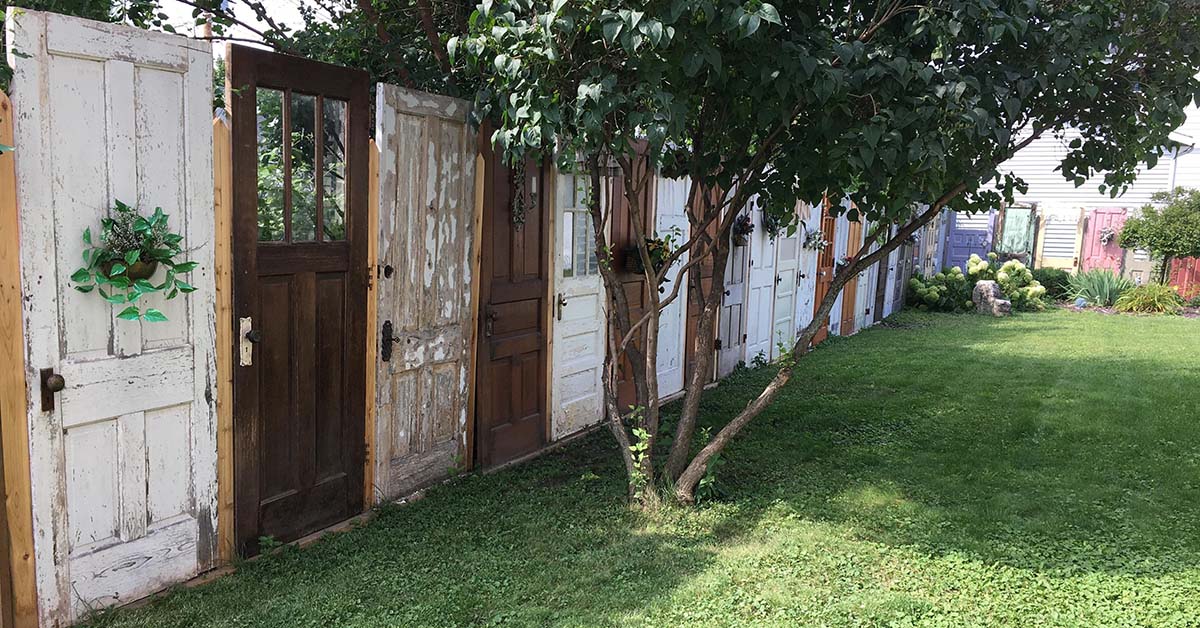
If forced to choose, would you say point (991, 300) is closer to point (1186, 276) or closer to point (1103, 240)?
point (1186, 276)

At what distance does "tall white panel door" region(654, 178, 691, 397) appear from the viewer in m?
6.27

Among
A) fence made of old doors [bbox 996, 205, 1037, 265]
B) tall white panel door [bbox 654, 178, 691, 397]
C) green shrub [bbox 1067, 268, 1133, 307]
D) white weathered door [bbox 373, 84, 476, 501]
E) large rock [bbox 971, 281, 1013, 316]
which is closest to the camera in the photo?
white weathered door [bbox 373, 84, 476, 501]

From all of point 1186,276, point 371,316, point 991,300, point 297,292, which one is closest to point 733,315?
point 371,316

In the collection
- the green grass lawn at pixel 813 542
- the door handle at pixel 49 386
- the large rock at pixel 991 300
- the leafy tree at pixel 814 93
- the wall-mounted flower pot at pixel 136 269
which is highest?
the leafy tree at pixel 814 93

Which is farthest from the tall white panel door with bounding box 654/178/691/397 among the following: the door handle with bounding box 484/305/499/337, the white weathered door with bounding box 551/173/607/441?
the door handle with bounding box 484/305/499/337

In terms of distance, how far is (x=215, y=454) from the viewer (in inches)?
124

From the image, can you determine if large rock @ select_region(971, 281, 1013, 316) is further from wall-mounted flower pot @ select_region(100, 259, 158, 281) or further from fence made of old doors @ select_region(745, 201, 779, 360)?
wall-mounted flower pot @ select_region(100, 259, 158, 281)

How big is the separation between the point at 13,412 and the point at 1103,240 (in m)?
16.8

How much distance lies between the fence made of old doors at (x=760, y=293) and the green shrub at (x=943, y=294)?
5547 millimetres

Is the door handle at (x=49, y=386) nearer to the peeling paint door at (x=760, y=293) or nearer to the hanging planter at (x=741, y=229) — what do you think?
the hanging planter at (x=741, y=229)

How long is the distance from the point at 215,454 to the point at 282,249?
82 cm

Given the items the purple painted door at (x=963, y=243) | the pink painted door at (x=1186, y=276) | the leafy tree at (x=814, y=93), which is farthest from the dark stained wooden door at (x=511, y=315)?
the purple painted door at (x=963, y=243)

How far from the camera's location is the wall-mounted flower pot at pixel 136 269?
8.72 ft

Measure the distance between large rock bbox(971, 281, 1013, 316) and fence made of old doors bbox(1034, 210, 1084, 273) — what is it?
3.85 m
